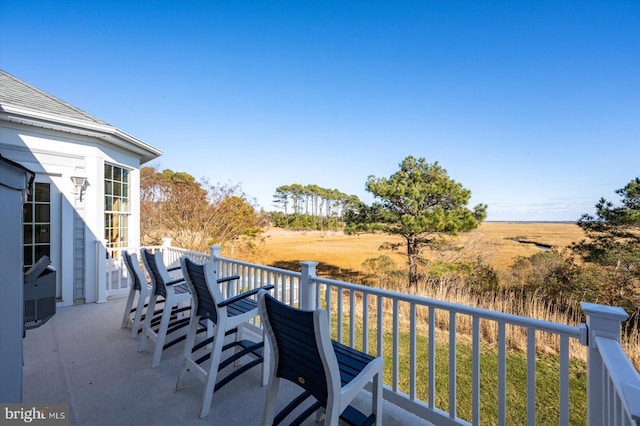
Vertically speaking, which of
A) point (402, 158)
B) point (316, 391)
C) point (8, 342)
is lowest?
point (316, 391)

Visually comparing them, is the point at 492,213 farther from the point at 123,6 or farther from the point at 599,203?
the point at 123,6

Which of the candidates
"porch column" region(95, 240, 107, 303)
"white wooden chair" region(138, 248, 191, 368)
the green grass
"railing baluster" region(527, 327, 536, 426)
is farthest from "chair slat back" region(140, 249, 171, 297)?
"railing baluster" region(527, 327, 536, 426)

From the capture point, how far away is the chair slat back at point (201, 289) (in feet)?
7.70

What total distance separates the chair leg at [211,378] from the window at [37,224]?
4.43 metres

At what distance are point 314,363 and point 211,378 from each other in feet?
3.96

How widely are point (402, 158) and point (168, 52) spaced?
8.25 m

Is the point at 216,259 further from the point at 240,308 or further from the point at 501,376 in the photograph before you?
the point at 501,376

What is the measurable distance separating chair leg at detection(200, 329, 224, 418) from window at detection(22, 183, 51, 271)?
443 cm

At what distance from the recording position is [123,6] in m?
6.47

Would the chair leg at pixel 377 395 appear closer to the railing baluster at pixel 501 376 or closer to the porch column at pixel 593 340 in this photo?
the railing baluster at pixel 501 376

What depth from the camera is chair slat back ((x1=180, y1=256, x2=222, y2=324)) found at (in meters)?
2.35

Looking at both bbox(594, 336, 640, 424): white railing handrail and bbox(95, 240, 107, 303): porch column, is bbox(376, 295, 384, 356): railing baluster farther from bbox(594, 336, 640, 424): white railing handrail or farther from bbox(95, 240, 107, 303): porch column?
bbox(95, 240, 107, 303): porch column

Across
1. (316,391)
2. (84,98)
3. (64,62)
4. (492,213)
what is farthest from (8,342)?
(492,213)

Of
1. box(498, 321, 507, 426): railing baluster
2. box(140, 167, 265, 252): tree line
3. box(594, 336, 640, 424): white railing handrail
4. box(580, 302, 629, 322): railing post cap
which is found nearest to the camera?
box(594, 336, 640, 424): white railing handrail
